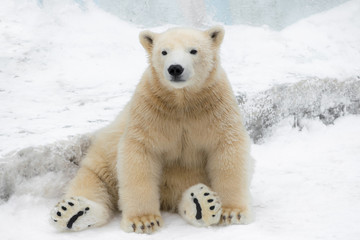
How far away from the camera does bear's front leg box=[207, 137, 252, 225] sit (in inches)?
113

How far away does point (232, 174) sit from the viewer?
2.89 m

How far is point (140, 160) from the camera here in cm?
291

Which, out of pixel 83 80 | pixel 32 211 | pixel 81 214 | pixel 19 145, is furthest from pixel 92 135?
pixel 83 80

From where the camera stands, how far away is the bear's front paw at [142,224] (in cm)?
276

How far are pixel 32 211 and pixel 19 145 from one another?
1.97 feet

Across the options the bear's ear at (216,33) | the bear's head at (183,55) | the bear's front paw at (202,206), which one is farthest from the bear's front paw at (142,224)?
the bear's ear at (216,33)

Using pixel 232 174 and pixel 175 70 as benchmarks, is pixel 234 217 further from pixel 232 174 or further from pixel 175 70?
pixel 175 70

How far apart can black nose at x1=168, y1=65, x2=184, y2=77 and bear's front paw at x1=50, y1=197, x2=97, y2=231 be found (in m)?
1.05

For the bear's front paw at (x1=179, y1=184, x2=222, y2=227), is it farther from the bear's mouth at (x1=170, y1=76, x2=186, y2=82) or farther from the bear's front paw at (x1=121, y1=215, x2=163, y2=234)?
the bear's mouth at (x1=170, y1=76, x2=186, y2=82)

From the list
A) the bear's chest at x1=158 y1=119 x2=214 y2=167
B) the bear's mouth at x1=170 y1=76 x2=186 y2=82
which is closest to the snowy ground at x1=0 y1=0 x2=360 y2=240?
the bear's chest at x1=158 y1=119 x2=214 y2=167

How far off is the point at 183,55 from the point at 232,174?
2.86 ft

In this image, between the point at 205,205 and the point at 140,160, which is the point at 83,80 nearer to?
the point at 140,160

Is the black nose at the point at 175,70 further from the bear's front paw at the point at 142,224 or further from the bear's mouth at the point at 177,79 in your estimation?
the bear's front paw at the point at 142,224

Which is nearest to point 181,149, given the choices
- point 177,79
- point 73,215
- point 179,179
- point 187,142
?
point 187,142
